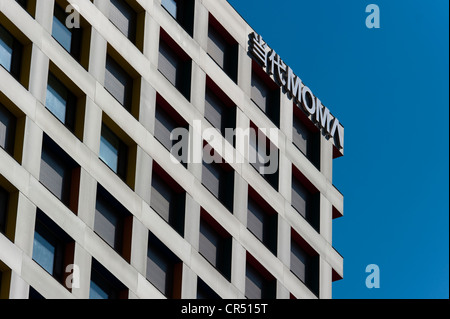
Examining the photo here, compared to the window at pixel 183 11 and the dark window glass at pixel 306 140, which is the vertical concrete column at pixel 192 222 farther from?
the dark window glass at pixel 306 140

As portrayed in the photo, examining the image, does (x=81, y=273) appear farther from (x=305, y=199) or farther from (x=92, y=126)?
(x=305, y=199)

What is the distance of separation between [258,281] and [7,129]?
53.7 ft

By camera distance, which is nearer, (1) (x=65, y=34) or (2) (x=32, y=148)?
(2) (x=32, y=148)

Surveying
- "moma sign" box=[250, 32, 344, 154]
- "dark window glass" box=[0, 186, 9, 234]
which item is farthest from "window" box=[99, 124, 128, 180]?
"moma sign" box=[250, 32, 344, 154]

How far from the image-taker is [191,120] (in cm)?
5612

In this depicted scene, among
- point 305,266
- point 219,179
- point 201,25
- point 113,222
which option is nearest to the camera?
point 113,222

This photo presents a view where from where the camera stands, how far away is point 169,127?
55.2m

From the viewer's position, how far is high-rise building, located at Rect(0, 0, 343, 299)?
46500mm

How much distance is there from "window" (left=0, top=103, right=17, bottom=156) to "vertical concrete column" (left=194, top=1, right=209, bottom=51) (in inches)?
557

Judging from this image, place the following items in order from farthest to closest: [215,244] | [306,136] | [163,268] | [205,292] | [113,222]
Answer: [306,136] → [215,244] → [205,292] → [163,268] → [113,222]

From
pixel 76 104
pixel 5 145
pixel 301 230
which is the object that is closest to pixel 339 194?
pixel 301 230

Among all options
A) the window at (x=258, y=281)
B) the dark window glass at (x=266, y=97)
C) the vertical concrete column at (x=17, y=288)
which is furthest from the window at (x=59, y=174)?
the dark window glass at (x=266, y=97)

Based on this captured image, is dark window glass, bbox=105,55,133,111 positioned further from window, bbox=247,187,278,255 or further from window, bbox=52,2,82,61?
window, bbox=247,187,278,255

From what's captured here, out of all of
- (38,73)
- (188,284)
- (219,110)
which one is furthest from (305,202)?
(38,73)
